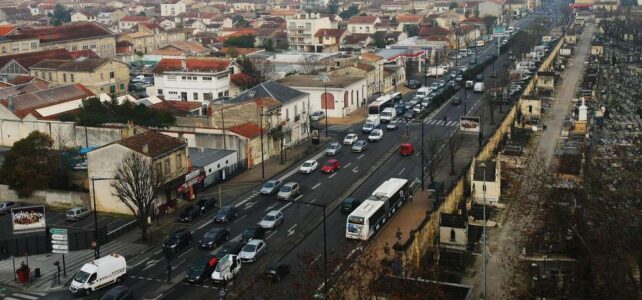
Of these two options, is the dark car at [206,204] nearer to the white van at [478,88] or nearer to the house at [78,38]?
the white van at [478,88]

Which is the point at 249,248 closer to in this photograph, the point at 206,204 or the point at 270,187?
the point at 206,204

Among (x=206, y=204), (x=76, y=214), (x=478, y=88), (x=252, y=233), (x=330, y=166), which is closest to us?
(x=252, y=233)

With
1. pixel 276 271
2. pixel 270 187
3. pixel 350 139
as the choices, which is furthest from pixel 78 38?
pixel 276 271

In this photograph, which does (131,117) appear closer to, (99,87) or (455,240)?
(99,87)

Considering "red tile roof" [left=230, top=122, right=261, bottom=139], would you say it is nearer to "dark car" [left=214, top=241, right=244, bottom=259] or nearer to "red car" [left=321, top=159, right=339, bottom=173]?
"red car" [left=321, top=159, right=339, bottom=173]

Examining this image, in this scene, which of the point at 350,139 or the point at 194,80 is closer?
the point at 350,139

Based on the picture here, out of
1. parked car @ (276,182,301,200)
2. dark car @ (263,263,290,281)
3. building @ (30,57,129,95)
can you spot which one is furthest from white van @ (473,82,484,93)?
dark car @ (263,263,290,281)

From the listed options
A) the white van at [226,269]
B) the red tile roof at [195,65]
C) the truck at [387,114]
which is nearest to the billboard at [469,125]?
the truck at [387,114]
